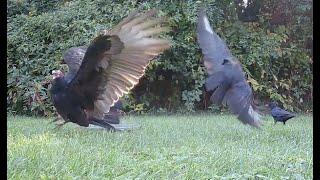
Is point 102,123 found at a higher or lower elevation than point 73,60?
lower

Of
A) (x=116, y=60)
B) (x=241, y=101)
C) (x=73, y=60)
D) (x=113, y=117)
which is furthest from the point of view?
(x=113, y=117)

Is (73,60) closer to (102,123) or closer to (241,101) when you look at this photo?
(102,123)

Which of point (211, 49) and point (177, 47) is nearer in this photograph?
point (211, 49)

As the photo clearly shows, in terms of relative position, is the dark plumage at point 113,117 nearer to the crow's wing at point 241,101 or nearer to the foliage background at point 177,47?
the crow's wing at point 241,101

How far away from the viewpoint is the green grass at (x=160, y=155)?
3.39m

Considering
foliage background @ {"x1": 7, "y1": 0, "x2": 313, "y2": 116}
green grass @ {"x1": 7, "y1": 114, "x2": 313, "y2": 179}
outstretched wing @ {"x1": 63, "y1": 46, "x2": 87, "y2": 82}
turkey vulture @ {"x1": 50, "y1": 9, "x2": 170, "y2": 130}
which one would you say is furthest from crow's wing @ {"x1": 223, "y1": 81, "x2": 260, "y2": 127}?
foliage background @ {"x1": 7, "y1": 0, "x2": 313, "y2": 116}

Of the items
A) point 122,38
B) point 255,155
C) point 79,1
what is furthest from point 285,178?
point 79,1

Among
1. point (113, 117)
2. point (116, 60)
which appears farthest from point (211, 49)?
point (113, 117)

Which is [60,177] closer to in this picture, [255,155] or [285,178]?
[285,178]

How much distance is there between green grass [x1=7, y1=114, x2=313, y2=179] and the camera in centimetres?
339

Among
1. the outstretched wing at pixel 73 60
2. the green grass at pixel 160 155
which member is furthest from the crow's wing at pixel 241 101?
the outstretched wing at pixel 73 60

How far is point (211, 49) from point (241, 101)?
0.83 metres

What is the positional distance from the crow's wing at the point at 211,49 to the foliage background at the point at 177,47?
331 centimetres

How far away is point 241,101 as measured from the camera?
5.46 meters
